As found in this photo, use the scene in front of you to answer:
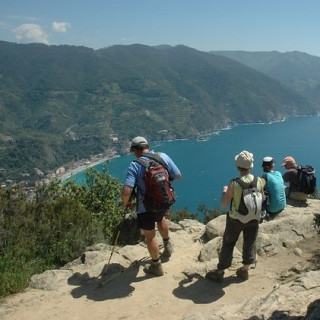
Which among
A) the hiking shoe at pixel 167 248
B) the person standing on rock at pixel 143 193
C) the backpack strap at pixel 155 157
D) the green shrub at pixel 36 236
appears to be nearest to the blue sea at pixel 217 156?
the green shrub at pixel 36 236

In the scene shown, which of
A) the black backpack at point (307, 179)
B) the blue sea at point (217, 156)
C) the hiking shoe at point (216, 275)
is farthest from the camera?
the blue sea at point (217, 156)

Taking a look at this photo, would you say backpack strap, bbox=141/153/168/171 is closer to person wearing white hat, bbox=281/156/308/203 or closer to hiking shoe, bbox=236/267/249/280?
hiking shoe, bbox=236/267/249/280

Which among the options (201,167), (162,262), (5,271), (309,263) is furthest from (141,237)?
(201,167)

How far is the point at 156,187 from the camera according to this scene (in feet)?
16.3

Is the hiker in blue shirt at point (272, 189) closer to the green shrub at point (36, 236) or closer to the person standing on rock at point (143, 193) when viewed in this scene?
the person standing on rock at point (143, 193)

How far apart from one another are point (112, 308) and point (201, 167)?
110013 mm

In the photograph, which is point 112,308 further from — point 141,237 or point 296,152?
point 296,152

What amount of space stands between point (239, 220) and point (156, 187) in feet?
3.63

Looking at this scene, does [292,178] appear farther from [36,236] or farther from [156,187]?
[36,236]

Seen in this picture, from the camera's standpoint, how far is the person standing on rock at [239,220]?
4707 millimetres

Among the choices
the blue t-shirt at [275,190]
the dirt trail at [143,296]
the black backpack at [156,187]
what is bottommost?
the dirt trail at [143,296]

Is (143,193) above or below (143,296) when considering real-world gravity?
above

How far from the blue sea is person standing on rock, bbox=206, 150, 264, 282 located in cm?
6058

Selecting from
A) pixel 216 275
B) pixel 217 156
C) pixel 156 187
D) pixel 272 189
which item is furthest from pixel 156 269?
pixel 217 156
